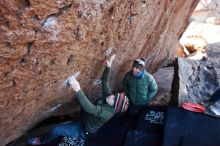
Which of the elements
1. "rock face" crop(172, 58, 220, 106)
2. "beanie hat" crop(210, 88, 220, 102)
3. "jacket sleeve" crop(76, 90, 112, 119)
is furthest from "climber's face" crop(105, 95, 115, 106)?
"beanie hat" crop(210, 88, 220, 102)

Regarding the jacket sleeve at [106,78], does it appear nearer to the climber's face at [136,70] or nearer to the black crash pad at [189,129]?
the climber's face at [136,70]

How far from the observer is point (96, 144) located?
540 cm

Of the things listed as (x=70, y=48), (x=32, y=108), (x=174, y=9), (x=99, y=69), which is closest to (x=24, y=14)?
(x=70, y=48)

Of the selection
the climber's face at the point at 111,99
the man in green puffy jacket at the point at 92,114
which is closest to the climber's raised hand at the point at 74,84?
the man in green puffy jacket at the point at 92,114

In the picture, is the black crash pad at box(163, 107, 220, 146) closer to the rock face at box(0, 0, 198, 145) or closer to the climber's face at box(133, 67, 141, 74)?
the climber's face at box(133, 67, 141, 74)

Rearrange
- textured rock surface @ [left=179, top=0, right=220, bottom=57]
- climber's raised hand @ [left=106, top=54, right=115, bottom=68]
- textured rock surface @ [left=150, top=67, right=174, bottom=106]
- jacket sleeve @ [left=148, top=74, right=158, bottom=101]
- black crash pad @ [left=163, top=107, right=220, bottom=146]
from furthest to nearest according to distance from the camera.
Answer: textured rock surface @ [left=179, top=0, right=220, bottom=57], textured rock surface @ [left=150, top=67, right=174, bottom=106], jacket sleeve @ [left=148, top=74, right=158, bottom=101], climber's raised hand @ [left=106, top=54, right=115, bottom=68], black crash pad @ [left=163, top=107, right=220, bottom=146]

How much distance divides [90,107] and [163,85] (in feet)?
12.4

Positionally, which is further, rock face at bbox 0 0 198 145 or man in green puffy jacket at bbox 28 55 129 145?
man in green puffy jacket at bbox 28 55 129 145

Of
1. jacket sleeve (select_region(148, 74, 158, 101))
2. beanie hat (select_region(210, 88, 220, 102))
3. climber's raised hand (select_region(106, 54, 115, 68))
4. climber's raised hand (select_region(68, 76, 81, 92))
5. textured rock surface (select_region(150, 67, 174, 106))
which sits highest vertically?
climber's raised hand (select_region(106, 54, 115, 68))

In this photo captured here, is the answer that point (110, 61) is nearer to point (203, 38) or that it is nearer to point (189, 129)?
point (189, 129)

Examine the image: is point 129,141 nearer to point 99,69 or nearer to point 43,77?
point 99,69

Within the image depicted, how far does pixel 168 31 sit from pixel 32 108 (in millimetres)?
3975

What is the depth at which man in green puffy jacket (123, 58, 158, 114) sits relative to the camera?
5734 mm

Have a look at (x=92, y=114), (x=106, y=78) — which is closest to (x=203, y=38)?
(x=106, y=78)
